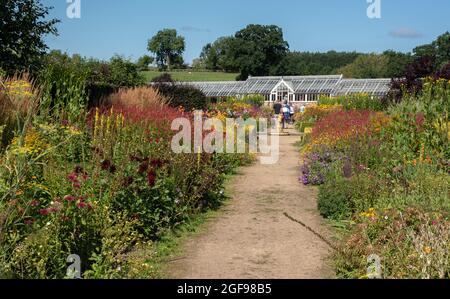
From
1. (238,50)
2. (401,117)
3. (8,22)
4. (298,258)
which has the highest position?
(238,50)

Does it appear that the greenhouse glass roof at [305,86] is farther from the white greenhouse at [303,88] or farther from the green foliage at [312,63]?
the green foliage at [312,63]

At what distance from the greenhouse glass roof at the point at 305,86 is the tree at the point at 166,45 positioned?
3583cm

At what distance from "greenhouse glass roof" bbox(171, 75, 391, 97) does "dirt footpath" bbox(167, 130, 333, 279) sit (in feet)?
134

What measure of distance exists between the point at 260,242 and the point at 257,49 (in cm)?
8218

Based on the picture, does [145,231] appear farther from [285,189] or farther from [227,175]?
[227,175]

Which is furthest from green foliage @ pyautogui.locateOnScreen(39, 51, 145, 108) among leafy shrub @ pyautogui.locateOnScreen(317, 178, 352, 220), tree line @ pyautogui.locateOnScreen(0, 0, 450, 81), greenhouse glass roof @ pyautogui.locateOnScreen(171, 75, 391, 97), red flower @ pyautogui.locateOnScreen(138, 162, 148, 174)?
tree line @ pyautogui.locateOnScreen(0, 0, 450, 81)

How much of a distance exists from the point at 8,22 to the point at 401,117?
8.04 meters

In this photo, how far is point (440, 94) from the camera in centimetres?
955

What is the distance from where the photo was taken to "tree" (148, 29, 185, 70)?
88.2 metres

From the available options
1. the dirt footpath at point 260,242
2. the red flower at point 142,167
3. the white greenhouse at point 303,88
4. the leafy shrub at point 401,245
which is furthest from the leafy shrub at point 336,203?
the white greenhouse at point 303,88

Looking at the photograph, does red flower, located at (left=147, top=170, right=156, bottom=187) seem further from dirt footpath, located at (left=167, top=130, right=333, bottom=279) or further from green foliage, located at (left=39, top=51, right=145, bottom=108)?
green foliage, located at (left=39, top=51, right=145, bottom=108)

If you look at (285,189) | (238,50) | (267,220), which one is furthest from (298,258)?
(238,50)

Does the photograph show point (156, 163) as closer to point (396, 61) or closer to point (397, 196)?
point (397, 196)

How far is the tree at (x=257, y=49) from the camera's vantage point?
3314 inches
